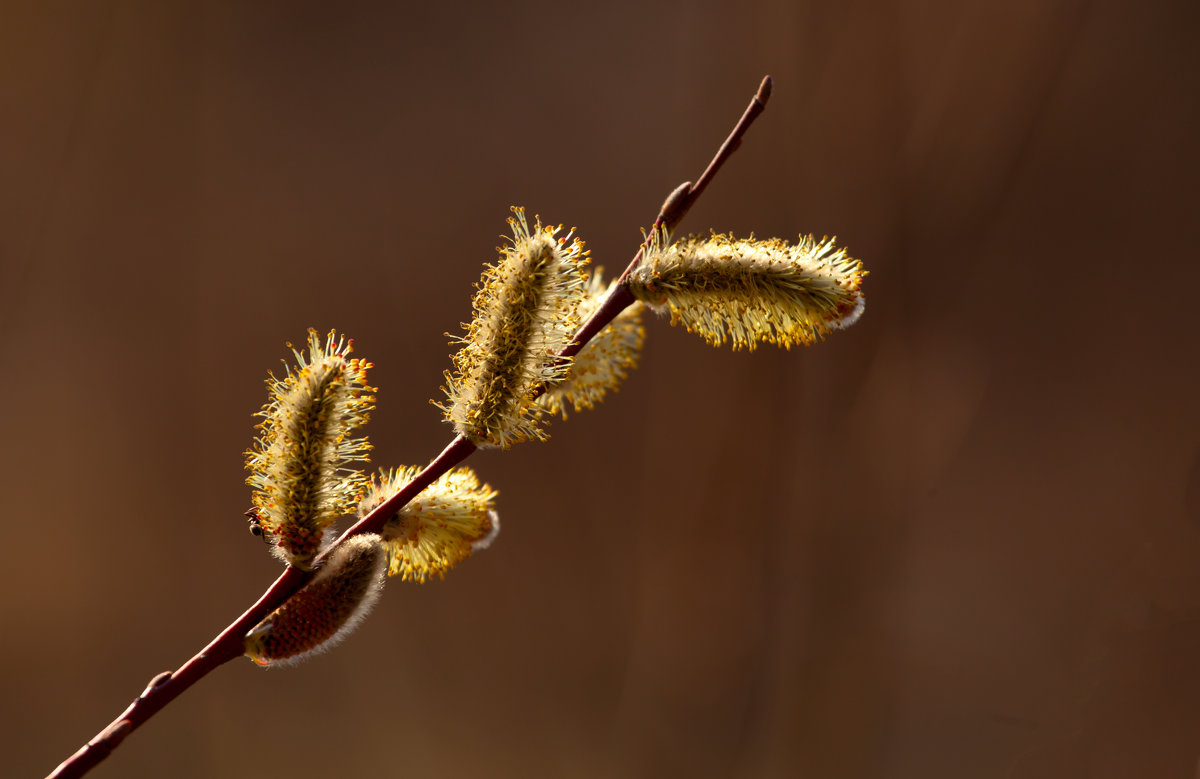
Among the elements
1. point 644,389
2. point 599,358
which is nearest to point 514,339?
point 599,358

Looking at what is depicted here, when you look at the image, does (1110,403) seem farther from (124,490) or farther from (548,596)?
(124,490)

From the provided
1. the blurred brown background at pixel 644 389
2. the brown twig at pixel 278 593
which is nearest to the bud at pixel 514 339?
the brown twig at pixel 278 593

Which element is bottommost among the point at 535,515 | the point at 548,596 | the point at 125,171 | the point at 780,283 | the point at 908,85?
the point at 780,283

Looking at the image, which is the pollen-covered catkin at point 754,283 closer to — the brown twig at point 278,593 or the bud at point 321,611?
the brown twig at point 278,593

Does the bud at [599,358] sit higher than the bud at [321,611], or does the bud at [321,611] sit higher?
the bud at [599,358]

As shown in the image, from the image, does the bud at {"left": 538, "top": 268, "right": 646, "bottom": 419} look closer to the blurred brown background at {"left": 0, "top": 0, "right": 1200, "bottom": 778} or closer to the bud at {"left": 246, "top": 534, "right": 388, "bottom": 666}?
the bud at {"left": 246, "top": 534, "right": 388, "bottom": 666}

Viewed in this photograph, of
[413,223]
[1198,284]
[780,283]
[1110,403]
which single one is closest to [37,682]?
[413,223]
